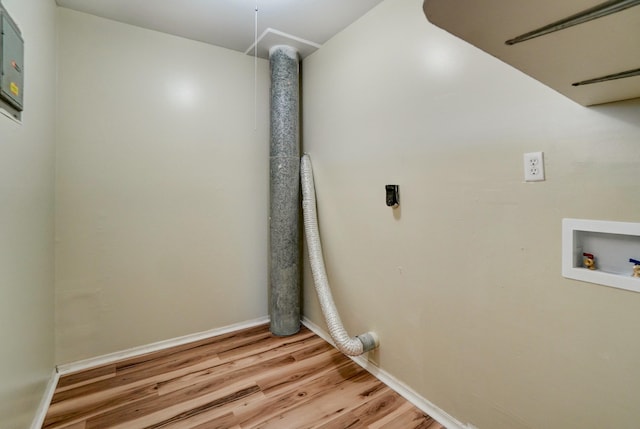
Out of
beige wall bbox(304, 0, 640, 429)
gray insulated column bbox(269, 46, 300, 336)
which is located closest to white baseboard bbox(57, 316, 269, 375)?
gray insulated column bbox(269, 46, 300, 336)

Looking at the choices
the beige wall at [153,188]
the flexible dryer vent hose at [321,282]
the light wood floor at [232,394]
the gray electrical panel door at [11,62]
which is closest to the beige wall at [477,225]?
the flexible dryer vent hose at [321,282]

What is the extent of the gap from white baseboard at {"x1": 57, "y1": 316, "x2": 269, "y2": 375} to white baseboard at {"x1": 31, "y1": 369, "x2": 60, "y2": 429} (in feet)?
0.31

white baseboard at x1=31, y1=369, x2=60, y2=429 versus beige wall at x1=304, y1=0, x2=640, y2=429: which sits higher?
beige wall at x1=304, y1=0, x2=640, y2=429

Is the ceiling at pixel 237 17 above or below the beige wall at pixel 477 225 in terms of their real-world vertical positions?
above

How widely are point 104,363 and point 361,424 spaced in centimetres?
183

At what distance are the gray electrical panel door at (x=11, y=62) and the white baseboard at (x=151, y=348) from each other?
5.54 ft

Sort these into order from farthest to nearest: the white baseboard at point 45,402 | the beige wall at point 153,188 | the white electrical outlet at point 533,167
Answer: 1. the beige wall at point 153,188
2. the white baseboard at point 45,402
3. the white electrical outlet at point 533,167

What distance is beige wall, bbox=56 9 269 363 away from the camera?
191 cm

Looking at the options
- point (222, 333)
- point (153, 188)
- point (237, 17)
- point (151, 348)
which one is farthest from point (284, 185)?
point (151, 348)

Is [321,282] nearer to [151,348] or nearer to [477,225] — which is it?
[477,225]

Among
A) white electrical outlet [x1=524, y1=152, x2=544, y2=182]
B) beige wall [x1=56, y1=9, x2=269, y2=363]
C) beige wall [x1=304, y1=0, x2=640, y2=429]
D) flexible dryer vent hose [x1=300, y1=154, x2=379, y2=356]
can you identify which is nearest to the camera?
beige wall [x1=304, y1=0, x2=640, y2=429]

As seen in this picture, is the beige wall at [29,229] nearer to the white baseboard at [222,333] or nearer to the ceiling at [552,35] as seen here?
the white baseboard at [222,333]

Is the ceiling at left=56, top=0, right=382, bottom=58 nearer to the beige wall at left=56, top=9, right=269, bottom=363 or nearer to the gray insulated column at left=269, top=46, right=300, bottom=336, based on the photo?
the beige wall at left=56, top=9, right=269, bottom=363

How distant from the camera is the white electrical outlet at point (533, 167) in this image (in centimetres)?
111
